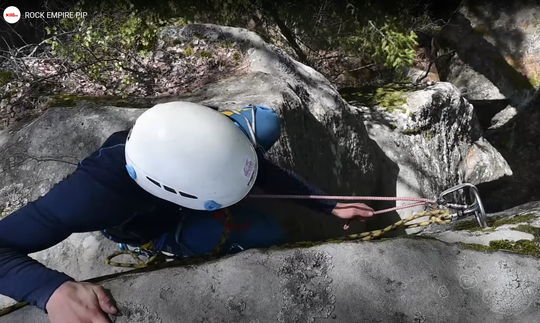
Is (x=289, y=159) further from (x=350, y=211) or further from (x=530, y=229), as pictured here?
(x=530, y=229)

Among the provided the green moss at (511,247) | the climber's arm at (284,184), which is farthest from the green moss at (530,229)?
the climber's arm at (284,184)

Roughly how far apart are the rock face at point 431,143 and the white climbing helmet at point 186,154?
2226mm

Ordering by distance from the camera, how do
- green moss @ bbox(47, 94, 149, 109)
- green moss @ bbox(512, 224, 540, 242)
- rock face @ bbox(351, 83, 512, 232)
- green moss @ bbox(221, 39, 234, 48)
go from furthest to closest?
rock face @ bbox(351, 83, 512, 232) < green moss @ bbox(221, 39, 234, 48) < green moss @ bbox(47, 94, 149, 109) < green moss @ bbox(512, 224, 540, 242)

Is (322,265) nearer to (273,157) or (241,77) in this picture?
(273,157)

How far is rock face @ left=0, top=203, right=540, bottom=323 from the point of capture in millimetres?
1416

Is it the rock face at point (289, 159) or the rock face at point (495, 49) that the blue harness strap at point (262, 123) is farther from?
the rock face at point (495, 49)

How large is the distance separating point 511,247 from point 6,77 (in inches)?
149

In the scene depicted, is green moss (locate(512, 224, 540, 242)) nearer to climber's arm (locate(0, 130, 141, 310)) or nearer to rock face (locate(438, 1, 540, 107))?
climber's arm (locate(0, 130, 141, 310))

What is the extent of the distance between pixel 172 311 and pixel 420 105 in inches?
128

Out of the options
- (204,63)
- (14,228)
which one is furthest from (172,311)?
(204,63)

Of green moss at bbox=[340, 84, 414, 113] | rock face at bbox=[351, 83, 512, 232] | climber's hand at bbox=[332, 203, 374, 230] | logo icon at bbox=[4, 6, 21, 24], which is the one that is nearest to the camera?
climber's hand at bbox=[332, 203, 374, 230]

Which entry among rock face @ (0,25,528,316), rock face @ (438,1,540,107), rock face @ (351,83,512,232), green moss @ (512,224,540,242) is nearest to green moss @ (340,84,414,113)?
rock face @ (351,83,512,232)

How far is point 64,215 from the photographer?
1521 millimetres

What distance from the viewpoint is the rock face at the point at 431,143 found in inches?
150
